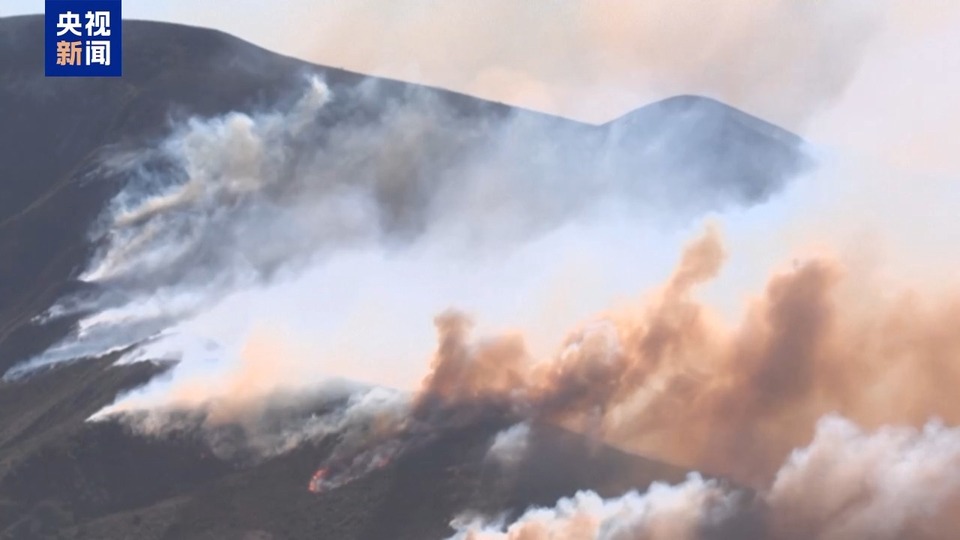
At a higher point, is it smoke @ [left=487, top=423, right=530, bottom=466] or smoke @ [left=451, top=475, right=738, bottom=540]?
smoke @ [left=487, top=423, right=530, bottom=466]

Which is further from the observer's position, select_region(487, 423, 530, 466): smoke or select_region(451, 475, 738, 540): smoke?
select_region(487, 423, 530, 466): smoke

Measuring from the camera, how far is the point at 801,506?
118 meters

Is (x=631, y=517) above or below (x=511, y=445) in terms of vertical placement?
below

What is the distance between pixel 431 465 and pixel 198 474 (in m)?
33.0

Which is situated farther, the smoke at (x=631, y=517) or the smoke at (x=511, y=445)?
the smoke at (x=511, y=445)

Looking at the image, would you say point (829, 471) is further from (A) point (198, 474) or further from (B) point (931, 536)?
(A) point (198, 474)

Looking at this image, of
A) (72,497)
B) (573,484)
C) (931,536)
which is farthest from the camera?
(72,497)

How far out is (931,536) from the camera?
108375 mm

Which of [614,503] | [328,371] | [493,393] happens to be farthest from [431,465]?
[328,371]

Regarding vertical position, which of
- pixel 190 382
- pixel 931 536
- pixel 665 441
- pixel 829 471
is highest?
pixel 190 382

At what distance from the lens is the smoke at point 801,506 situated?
112m

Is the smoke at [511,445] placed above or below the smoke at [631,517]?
above

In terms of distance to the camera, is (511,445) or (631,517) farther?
(511,445)

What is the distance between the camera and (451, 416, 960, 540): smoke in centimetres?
11175
